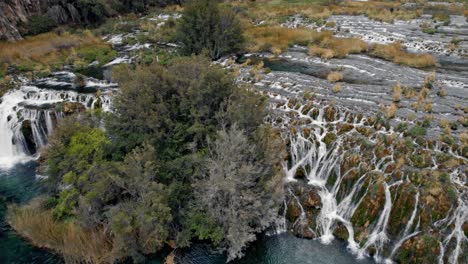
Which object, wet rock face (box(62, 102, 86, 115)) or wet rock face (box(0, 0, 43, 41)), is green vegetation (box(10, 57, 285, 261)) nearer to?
wet rock face (box(62, 102, 86, 115))

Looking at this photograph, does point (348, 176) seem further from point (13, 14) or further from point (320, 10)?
point (13, 14)

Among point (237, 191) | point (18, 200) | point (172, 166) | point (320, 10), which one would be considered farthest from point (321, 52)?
point (18, 200)

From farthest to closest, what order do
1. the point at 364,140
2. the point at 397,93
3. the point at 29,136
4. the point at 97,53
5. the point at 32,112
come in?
the point at 97,53
the point at 32,112
the point at 29,136
the point at 397,93
the point at 364,140

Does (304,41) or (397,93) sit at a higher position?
(304,41)

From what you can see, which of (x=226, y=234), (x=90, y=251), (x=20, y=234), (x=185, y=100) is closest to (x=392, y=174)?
(x=226, y=234)

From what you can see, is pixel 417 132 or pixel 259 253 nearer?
pixel 259 253

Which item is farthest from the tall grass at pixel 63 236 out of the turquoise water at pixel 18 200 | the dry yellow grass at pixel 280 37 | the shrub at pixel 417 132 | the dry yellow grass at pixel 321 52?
the dry yellow grass at pixel 280 37
